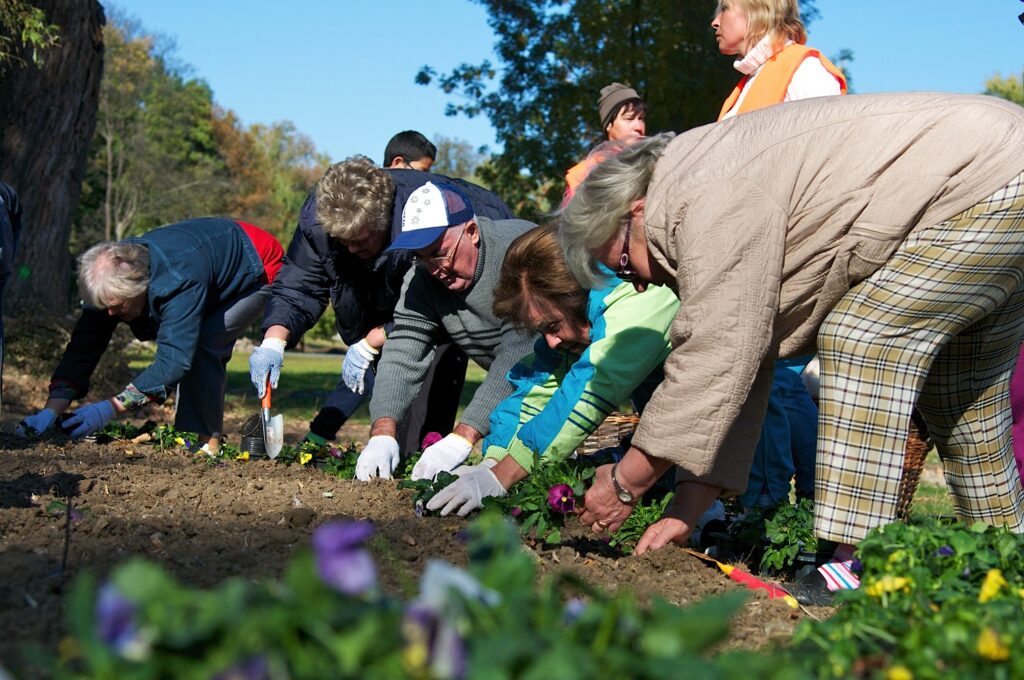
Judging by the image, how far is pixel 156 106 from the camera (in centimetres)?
3841

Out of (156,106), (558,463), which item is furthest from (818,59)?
(156,106)

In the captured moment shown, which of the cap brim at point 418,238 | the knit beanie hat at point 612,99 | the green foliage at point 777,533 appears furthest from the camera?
the knit beanie hat at point 612,99

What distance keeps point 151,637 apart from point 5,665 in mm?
800

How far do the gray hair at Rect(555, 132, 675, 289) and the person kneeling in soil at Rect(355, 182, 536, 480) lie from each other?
4.14ft

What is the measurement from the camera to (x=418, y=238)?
13.3ft

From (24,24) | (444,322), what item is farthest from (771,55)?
(24,24)

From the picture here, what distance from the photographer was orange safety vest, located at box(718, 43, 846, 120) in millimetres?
4039

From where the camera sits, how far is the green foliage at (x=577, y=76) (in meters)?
11.5

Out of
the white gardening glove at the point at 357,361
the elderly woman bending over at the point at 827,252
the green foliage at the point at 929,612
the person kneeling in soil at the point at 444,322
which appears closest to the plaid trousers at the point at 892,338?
the elderly woman bending over at the point at 827,252

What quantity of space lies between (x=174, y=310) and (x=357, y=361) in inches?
37.0

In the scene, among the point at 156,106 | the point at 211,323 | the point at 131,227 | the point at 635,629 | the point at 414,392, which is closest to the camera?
the point at 635,629

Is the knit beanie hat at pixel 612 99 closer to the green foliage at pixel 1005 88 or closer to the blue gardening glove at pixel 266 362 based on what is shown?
the blue gardening glove at pixel 266 362

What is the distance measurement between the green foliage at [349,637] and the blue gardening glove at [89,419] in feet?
14.3

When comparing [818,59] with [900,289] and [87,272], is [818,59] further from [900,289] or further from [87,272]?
[87,272]
